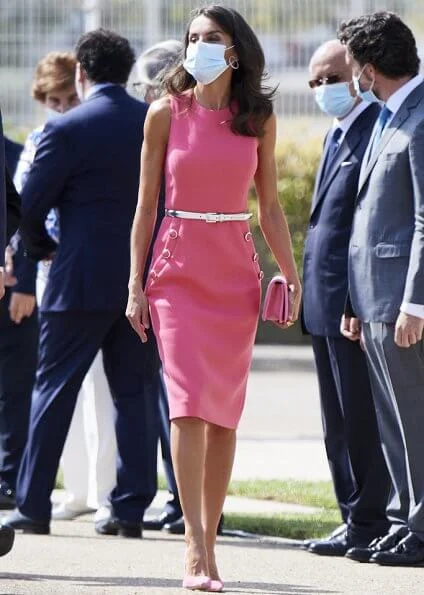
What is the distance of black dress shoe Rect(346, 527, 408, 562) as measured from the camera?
639cm

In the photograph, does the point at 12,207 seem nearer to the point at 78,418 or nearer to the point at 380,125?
the point at 380,125

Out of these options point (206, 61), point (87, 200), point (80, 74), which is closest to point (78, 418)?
point (87, 200)

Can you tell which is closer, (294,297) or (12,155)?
(294,297)

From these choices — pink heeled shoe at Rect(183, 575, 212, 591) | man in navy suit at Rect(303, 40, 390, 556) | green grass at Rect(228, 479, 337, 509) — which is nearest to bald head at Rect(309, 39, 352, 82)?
man in navy suit at Rect(303, 40, 390, 556)

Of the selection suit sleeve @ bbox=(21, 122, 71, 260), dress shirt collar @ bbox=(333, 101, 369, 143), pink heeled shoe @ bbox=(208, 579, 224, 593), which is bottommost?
pink heeled shoe @ bbox=(208, 579, 224, 593)

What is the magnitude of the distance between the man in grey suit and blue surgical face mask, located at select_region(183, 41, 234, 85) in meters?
0.77

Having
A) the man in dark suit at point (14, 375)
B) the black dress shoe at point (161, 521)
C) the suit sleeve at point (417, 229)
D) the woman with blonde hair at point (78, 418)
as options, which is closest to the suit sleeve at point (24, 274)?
the woman with blonde hair at point (78, 418)

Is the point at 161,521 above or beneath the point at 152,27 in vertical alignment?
beneath

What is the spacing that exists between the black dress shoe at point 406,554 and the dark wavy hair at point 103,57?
96.2 inches

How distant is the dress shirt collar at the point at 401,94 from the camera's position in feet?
20.7

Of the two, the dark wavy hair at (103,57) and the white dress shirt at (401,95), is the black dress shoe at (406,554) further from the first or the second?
the dark wavy hair at (103,57)

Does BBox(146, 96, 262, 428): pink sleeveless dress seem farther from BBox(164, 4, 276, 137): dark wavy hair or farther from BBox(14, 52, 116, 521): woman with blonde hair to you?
BBox(14, 52, 116, 521): woman with blonde hair

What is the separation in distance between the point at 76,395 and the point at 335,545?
1.36m

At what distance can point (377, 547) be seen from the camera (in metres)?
6.43
